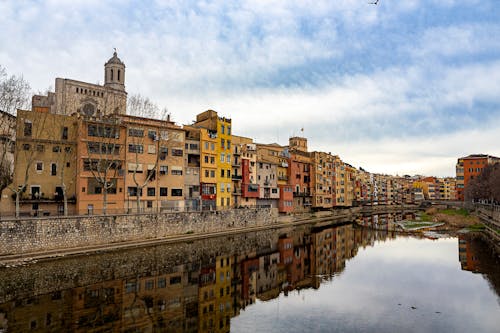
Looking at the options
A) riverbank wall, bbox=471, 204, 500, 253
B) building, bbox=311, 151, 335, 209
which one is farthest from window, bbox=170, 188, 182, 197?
building, bbox=311, 151, 335, 209

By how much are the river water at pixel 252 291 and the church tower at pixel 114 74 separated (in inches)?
3154

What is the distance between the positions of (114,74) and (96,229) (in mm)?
81336

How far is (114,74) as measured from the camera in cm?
10681

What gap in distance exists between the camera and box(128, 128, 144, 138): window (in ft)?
166

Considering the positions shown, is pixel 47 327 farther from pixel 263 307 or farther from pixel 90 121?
pixel 90 121

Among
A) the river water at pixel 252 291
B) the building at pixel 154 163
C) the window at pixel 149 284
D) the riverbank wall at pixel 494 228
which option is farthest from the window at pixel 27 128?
the riverbank wall at pixel 494 228

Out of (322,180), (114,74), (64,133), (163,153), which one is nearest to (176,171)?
(163,153)

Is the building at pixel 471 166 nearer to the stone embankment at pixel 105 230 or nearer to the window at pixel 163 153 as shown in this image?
the stone embankment at pixel 105 230

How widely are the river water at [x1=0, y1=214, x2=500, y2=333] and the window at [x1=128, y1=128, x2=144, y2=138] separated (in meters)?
18.4

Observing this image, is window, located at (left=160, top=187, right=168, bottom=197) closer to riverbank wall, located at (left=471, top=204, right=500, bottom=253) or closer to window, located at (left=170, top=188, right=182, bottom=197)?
window, located at (left=170, top=188, right=182, bottom=197)

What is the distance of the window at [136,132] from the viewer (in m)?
50.5

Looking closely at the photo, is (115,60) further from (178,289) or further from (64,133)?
(178,289)

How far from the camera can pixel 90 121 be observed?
46.5 metres

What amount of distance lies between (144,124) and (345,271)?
117 feet
